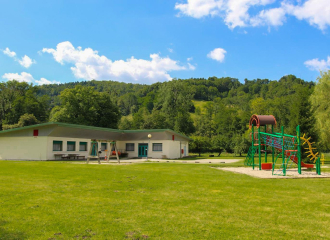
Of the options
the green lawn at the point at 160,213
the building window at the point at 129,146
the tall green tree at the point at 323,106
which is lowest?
the green lawn at the point at 160,213

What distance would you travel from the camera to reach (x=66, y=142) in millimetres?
34969

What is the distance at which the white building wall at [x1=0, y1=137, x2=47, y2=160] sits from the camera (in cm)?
3244

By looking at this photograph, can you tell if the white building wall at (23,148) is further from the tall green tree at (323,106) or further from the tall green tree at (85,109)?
the tall green tree at (323,106)

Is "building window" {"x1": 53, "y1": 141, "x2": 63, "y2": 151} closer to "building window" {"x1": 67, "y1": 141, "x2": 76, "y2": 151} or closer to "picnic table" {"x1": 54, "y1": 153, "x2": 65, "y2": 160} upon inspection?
"picnic table" {"x1": 54, "y1": 153, "x2": 65, "y2": 160}

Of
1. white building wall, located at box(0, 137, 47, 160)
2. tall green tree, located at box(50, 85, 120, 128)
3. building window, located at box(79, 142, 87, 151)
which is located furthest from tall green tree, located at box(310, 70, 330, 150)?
tall green tree, located at box(50, 85, 120, 128)

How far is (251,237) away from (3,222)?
5026mm

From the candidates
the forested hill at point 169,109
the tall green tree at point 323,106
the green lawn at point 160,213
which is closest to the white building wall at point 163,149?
the forested hill at point 169,109

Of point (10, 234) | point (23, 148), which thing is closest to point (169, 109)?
point (23, 148)

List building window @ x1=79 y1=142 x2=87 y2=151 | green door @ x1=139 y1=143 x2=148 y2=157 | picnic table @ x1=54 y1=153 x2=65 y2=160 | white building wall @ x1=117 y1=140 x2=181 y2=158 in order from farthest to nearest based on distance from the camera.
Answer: green door @ x1=139 y1=143 x2=148 y2=157 < white building wall @ x1=117 y1=140 x2=181 y2=158 < building window @ x1=79 y1=142 x2=87 y2=151 < picnic table @ x1=54 y1=153 x2=65 y2=160

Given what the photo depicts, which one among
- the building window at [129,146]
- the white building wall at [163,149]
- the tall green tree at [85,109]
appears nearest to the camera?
the white building wall at [163,149]

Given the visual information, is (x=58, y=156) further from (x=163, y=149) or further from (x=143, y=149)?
(x=163, y=149)

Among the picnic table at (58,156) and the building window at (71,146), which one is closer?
the picnic table at (58,156)

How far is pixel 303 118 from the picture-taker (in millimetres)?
32812

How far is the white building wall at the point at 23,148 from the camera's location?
106ft
